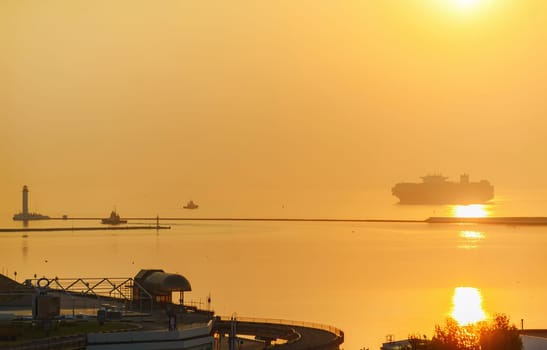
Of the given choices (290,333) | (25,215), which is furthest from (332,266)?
(25,215)

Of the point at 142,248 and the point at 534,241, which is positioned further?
the point at 534,241

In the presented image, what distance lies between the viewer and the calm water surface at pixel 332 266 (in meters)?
52.0

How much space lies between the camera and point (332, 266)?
279 ft

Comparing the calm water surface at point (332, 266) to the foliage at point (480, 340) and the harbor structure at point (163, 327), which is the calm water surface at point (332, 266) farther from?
the foliage at point (480, 340)

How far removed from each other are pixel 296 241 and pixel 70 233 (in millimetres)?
37673

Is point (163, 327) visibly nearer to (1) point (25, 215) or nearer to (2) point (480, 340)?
(2) point (480, 340)

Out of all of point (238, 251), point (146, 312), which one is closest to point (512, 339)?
point (146, 312)

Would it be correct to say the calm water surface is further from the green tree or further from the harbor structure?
the green tree

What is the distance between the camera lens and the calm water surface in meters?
52.0

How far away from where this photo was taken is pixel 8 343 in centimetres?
2423

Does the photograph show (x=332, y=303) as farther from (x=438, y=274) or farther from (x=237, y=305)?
(x=438, y=274)

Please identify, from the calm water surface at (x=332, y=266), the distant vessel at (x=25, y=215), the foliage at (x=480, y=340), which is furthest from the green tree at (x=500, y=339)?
the distant vessel at (x=25, y=215)

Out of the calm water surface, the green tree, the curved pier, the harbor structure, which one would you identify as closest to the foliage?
the green tree

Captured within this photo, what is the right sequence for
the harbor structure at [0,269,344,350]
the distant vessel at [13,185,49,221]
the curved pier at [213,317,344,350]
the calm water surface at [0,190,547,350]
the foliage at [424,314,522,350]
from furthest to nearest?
the distant vessel at [13,185,49,221] < the calm water surface at [0,190,547,350] < the curved pier at [213,317,344,350] < the foliage at [424,314,522,350] < the harbor structure at [0,269,344,350]
